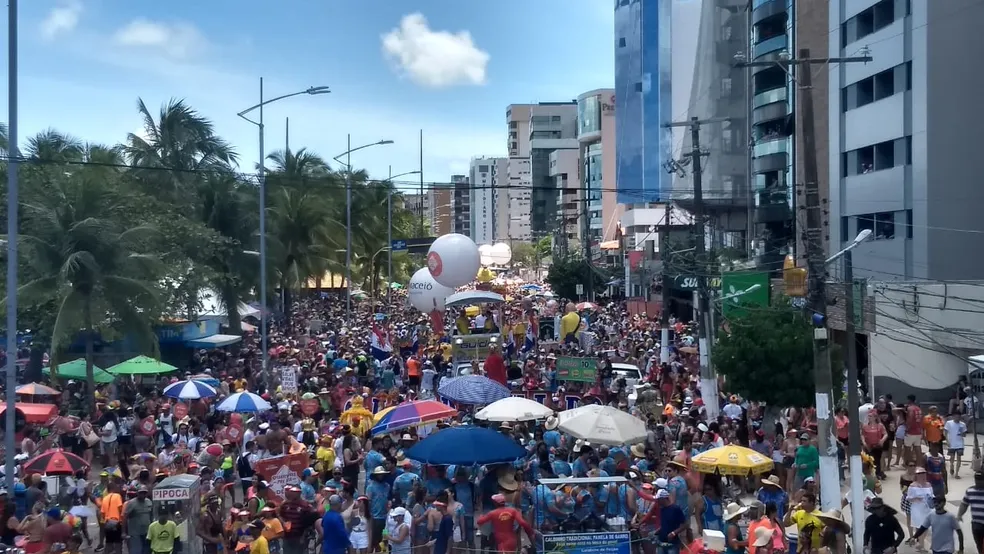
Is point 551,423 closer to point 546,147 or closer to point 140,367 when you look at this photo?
A: point 140,367

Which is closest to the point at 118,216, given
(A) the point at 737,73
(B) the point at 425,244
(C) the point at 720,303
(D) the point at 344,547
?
(C) the point at 720,303

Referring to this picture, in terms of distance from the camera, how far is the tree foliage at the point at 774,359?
1988 cm

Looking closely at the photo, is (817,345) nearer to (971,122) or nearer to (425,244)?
(971,122)

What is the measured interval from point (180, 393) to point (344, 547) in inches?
380

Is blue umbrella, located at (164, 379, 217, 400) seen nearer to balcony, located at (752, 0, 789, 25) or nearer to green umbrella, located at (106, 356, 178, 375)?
green umbrella, located at (106, 356, 178, 375)

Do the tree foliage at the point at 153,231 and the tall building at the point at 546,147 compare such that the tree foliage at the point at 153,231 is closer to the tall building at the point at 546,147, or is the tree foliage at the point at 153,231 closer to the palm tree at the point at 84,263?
the palm tree at the point at 84,263

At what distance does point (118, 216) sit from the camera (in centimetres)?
2638

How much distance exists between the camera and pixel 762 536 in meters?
10.3

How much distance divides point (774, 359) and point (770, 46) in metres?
32.5

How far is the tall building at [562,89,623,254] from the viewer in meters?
107

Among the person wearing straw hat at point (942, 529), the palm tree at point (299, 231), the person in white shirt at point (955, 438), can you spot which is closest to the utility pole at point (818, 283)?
the person wearing straw hat at point (942, 529)

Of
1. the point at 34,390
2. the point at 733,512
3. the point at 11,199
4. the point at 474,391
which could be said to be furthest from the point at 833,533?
the point at 34,390

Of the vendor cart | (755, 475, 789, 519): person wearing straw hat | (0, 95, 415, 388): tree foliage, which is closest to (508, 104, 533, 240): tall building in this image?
(0, 95, 415, 388): tree foliage

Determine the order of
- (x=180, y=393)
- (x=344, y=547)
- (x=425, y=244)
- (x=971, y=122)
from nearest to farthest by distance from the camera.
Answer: (x=344, y=547)
(x=180, y=393)
(x=971, y=122)
(x=425, y=244)
